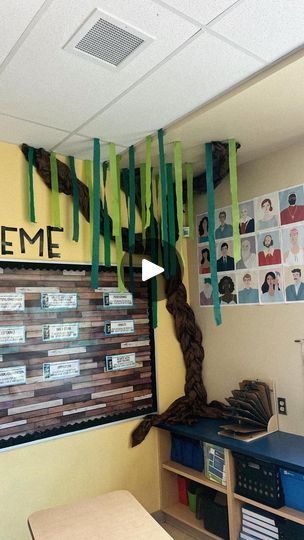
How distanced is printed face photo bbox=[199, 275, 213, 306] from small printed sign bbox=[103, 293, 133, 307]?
63 cm

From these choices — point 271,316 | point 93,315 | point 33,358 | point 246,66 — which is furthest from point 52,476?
point 246,66

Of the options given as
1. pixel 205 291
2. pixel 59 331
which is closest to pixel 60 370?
pixel 59 331

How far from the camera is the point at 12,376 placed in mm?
2340

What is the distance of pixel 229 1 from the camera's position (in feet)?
4.63

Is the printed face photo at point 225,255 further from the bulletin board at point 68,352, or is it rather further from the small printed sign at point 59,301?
the small printed sign at point 59,301

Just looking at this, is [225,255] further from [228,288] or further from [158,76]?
[158,76]

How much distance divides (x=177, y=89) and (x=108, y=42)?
474 millimetres

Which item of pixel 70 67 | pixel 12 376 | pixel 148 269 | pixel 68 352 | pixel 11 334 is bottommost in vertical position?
pixel 12 376

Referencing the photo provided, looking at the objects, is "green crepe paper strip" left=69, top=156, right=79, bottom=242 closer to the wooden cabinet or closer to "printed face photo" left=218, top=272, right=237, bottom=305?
"printed face photo" left=218, top=272, right=237, bottom=305

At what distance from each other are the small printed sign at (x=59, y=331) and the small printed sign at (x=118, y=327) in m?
0.24

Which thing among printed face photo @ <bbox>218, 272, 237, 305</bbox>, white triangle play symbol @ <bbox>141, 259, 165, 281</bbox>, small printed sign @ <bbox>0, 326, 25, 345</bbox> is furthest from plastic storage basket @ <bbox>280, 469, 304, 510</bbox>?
small printed sign @ <bbox>0, 326, 25, 345</bbox>

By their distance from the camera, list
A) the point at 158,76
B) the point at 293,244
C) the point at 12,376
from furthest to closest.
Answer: the point at 293,244 < the point at 12,376 < the point at 158,76

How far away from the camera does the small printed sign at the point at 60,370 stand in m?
2.48

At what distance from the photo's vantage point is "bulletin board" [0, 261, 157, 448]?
236 centimetres
